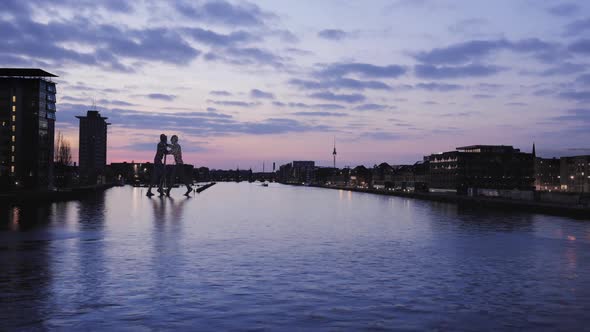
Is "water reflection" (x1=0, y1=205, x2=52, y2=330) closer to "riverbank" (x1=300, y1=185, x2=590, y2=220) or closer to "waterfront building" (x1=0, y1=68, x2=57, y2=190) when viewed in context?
"riverbank" (x1=300, y1=185, x2=590, y2=220)

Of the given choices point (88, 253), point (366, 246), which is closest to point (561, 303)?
point (366, 246)

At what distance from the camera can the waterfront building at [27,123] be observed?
570 ft

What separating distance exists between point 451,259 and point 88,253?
1016 inches

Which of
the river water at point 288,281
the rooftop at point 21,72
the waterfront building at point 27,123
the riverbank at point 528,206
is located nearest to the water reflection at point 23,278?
the river water at point 288,281

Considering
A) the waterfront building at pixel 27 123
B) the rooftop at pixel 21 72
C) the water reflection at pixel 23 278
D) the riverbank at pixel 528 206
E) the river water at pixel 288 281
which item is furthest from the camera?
the rooftop at pixel 21 72

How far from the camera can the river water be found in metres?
23.2

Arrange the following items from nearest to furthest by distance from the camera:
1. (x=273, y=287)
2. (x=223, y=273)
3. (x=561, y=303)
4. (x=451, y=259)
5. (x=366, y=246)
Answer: (x=561, y=303) < (x=273, y=287) < (x=223, y=273) < (x=451, y=259) < (x=366, y=246)

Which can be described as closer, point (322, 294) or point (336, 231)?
point (322, 294)

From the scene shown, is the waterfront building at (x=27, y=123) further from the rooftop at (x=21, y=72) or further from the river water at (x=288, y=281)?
the river water at (x=288, y=281)

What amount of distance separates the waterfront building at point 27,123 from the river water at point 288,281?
A: 12662 cm

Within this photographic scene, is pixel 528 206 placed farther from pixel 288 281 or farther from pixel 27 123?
pixel 27 123

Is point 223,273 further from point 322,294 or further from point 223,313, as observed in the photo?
point 223,313

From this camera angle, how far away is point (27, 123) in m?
178

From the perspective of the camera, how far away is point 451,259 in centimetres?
4222
